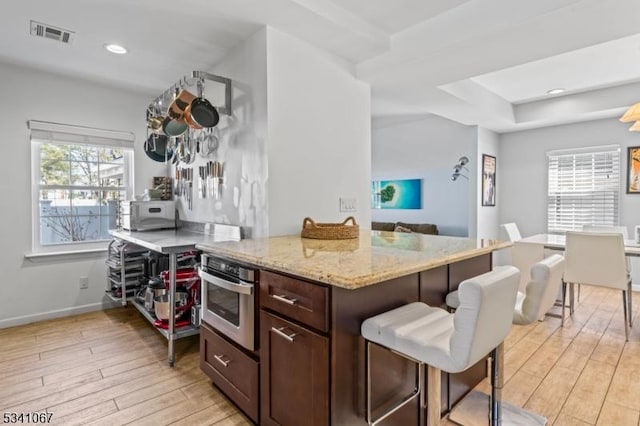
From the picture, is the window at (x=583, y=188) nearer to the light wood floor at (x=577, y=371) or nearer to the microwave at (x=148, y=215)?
the light wood floor at (x=577, y=371)

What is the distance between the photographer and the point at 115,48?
2717 millimetres

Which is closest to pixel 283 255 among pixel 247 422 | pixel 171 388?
pixel 247 422

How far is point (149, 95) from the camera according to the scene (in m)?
3.89

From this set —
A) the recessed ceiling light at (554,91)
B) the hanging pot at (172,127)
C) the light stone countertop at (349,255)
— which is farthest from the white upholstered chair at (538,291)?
the recessed ceiling light at (554,91)

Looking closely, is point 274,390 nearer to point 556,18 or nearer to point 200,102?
point 200,102

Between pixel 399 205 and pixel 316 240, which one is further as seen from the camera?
pixel 399 205

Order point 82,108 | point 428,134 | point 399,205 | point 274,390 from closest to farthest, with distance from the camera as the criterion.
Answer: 1. point 274,390
2. point 82,108
3. point 428,134
4. point 399,205

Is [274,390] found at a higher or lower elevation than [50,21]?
lower

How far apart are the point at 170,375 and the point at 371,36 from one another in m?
2.80

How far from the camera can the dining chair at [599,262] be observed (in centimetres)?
287

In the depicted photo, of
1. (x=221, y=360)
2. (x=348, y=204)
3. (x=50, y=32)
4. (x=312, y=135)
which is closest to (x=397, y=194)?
(x=348, y=204)

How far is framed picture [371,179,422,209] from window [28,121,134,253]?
375cm

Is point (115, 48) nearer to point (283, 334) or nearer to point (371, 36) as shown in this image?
point (371, 36)

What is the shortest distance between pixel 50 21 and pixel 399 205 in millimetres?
4674
